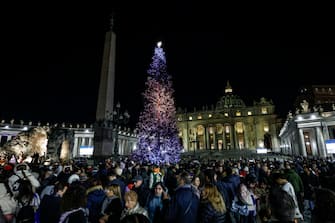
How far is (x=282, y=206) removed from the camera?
2.59m

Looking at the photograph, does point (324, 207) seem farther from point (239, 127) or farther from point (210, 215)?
point (239, 127)

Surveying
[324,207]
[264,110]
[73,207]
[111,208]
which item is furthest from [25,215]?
[264,110]

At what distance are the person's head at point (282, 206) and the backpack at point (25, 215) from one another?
412 cm

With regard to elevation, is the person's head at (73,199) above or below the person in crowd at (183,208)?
above

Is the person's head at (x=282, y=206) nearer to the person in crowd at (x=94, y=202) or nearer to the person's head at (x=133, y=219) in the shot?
the person's head at (x=133, y=219)

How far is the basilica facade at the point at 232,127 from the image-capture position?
7312 centimetres

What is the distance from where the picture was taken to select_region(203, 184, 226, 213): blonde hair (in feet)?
11.8

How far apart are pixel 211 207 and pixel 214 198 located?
0.18 metres

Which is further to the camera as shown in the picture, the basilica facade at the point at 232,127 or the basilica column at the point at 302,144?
the basilica facade at the point at 232,127

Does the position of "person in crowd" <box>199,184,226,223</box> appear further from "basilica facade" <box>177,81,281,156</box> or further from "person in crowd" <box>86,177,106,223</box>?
"basilica facade" <box>177,81,281,156</box>

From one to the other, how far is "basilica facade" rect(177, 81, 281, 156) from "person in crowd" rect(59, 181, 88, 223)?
70.9 metres

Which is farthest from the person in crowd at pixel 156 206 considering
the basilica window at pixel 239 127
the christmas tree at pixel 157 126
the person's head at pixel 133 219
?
the basilica window at pixel 239 127

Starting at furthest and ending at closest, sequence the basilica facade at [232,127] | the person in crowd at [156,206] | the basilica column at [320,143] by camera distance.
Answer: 1. the basilica facade at [232,127]
2. the basilica column at [320,143]
3. the person in crowd at [156,206]

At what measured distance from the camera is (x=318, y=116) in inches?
1475
